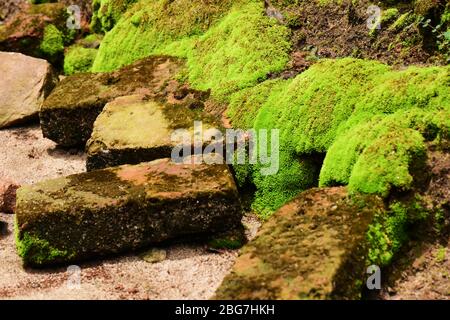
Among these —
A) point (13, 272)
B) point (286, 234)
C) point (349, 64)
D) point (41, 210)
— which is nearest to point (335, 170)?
point (286, 234)

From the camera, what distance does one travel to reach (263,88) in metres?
8.78

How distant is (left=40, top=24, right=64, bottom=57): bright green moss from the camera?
13.6m

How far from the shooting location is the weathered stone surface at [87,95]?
31.9 ft

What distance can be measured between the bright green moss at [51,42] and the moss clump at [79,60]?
0.37 meters

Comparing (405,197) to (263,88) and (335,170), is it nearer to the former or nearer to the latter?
(335,170)

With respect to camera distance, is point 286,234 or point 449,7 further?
point 449,7

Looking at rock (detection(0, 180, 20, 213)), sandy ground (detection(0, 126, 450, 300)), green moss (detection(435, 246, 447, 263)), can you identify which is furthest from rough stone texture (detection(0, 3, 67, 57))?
green moss (detection(435, 246, 447, 263))

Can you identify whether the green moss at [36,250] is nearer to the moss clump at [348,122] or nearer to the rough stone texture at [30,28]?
the moss clump at [348,122]

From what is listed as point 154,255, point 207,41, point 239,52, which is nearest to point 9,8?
point 207,41

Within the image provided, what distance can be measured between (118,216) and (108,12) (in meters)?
7.73

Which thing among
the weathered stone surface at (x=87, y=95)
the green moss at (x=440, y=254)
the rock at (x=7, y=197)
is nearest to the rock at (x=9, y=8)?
the weathered stone surface at (x=87, y=95)

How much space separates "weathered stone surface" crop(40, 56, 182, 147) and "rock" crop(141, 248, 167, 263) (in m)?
3.36
